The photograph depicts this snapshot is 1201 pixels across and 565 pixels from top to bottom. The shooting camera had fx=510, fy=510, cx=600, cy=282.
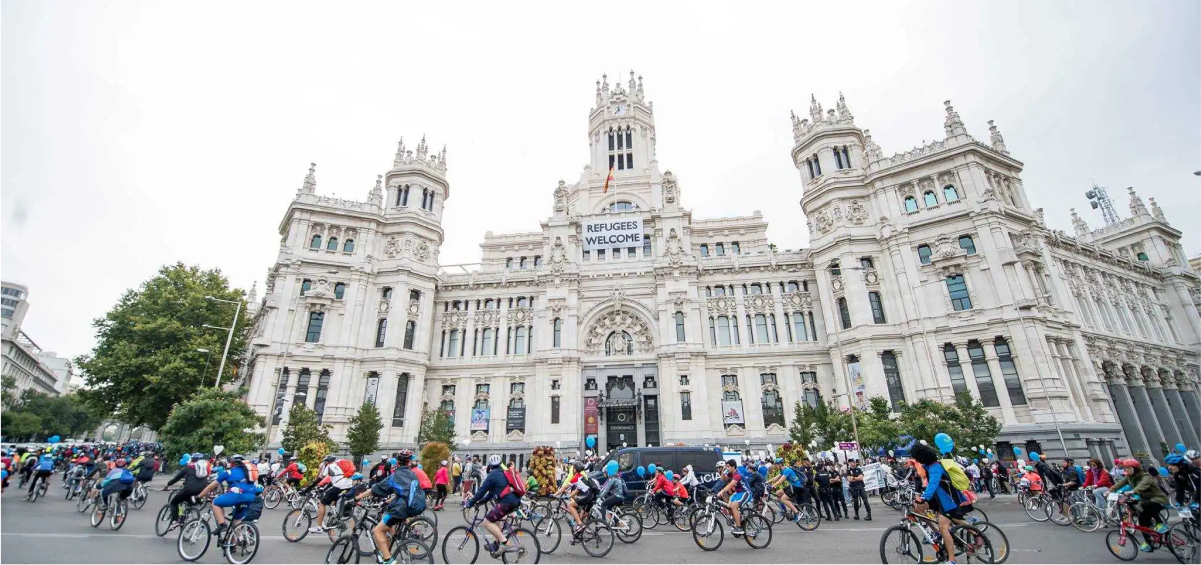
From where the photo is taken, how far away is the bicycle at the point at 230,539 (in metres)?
9.90

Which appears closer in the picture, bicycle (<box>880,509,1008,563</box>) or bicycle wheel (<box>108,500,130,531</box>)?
bicycle (<box>880,509,1008,563</box>)

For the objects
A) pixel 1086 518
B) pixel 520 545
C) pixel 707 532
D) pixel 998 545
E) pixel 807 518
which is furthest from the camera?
pixel 807 518

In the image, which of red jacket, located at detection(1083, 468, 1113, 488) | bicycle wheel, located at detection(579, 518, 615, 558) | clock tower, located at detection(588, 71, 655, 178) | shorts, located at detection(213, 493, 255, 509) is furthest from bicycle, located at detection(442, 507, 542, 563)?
clock tower, located at detection(588, 71, 655, 178)

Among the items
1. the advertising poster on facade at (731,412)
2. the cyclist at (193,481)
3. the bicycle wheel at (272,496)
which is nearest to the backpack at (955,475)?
the cyclist at (193,481)

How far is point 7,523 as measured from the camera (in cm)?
1302

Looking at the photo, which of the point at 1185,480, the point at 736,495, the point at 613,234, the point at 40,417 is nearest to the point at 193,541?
the point at 736,495

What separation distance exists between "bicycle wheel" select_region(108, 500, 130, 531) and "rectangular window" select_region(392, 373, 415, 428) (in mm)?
27045

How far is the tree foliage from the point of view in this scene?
55438mm

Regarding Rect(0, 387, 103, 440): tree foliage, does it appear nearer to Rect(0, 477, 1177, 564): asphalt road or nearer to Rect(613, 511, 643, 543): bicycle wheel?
Rect(0, 477, 1177, 564): asphalt road

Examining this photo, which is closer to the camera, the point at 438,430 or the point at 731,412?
the point at 438,430

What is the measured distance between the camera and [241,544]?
392 inches

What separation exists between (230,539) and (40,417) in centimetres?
7935

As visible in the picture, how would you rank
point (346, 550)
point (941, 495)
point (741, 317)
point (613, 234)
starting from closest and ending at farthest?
point (941, 495) → point (346, 550) → point (741, 317) → point (613, 234)

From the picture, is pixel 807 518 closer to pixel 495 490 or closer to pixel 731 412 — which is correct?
pixel 495 490
